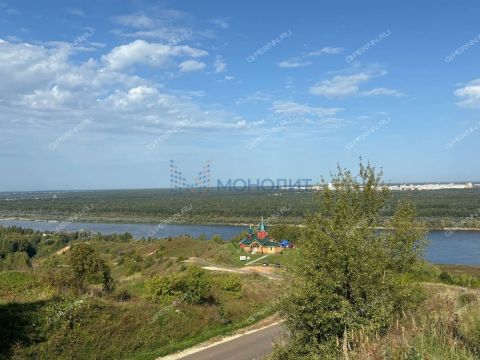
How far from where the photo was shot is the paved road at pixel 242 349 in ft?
49.5

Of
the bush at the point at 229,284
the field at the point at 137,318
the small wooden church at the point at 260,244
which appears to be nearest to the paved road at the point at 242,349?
the field at the point at 137,318

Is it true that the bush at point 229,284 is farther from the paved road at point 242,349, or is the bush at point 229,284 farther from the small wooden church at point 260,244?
the small wooden church at point 260,244

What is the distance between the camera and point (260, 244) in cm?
5353

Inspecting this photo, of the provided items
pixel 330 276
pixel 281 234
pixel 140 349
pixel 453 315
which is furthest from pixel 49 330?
pixel 281 234

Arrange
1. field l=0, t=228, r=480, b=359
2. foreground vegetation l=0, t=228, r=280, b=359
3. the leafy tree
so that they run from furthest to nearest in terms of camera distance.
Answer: foreground vegetation l=0, t=228, r=280, b=359 → the leafy tree → field l=0, t=228, r=480, b=359

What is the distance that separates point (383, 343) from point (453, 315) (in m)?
1.29

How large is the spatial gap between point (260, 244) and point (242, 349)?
37.6m

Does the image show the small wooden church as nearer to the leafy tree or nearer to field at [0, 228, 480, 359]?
field at [0, 228, 480, 359]

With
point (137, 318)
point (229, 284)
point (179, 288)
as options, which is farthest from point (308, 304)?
point (229, 284)

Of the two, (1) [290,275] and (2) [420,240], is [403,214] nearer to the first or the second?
(2) [420,240]

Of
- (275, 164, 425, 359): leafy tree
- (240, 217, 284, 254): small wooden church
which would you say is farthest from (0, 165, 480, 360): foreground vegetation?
(240, 217, 284, 254): small wooden church

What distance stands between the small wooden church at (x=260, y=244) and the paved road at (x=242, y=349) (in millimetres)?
34861

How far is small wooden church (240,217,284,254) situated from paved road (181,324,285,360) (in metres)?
34.9

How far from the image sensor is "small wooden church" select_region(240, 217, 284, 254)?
174 feet
